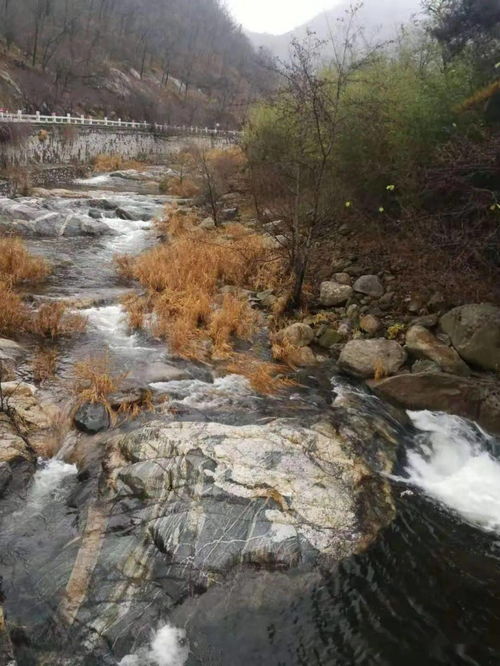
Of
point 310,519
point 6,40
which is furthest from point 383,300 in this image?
point 6,40

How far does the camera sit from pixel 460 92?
9.91 metres

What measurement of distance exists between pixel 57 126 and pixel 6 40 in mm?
29648

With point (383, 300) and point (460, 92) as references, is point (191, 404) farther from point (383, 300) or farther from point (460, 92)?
point (460, 92)

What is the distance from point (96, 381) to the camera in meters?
6.48

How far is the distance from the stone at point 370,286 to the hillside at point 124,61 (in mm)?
6572

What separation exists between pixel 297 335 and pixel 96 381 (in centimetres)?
376

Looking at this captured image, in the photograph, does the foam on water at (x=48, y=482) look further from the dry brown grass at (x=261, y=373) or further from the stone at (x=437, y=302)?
the stone at (x=437, y=302)

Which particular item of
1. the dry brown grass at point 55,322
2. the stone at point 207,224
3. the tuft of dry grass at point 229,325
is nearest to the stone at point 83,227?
the stone at point 207,224

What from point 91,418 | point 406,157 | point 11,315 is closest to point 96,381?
point 91,418

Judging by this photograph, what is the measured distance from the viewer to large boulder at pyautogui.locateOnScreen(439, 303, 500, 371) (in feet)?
24.3

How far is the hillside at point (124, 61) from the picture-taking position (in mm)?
46094

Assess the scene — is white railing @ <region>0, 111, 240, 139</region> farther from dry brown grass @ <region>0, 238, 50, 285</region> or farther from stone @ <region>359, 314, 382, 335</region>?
stone @ <region>359, 314, 382, 335</region>

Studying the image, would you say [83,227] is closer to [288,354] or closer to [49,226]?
[49,226]

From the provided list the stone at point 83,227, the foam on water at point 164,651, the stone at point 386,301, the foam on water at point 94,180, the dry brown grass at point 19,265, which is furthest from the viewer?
the foam on water at point 94,180
